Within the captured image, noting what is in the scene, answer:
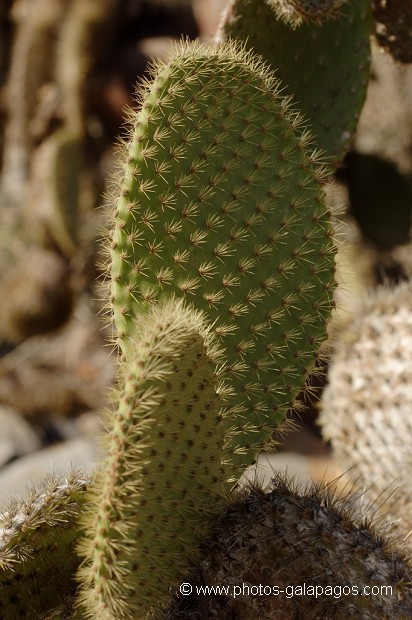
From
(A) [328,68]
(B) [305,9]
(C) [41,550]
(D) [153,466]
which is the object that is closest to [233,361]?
(D) [153,466]

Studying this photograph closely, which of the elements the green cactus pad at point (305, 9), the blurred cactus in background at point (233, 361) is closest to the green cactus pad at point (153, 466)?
the blurred cactus in background at point (233, 361)

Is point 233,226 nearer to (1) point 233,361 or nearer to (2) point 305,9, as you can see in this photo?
(1) point 233,361

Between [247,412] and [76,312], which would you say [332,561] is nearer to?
[247,412]

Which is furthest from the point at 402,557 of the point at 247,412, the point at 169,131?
the point at 169,131

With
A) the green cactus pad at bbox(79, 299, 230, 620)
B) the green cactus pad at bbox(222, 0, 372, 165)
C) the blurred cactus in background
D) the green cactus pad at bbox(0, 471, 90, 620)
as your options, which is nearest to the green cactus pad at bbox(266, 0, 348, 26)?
the blurred cactus in background

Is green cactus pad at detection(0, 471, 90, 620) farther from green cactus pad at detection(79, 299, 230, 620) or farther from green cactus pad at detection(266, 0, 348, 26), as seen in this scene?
green cactus pad at detection(266, 0, 348, 26)

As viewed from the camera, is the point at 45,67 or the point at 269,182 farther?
the point at 45,67

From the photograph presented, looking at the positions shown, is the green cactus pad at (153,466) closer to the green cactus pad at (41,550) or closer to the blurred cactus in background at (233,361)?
the blurred cactus in background at (233,361)
